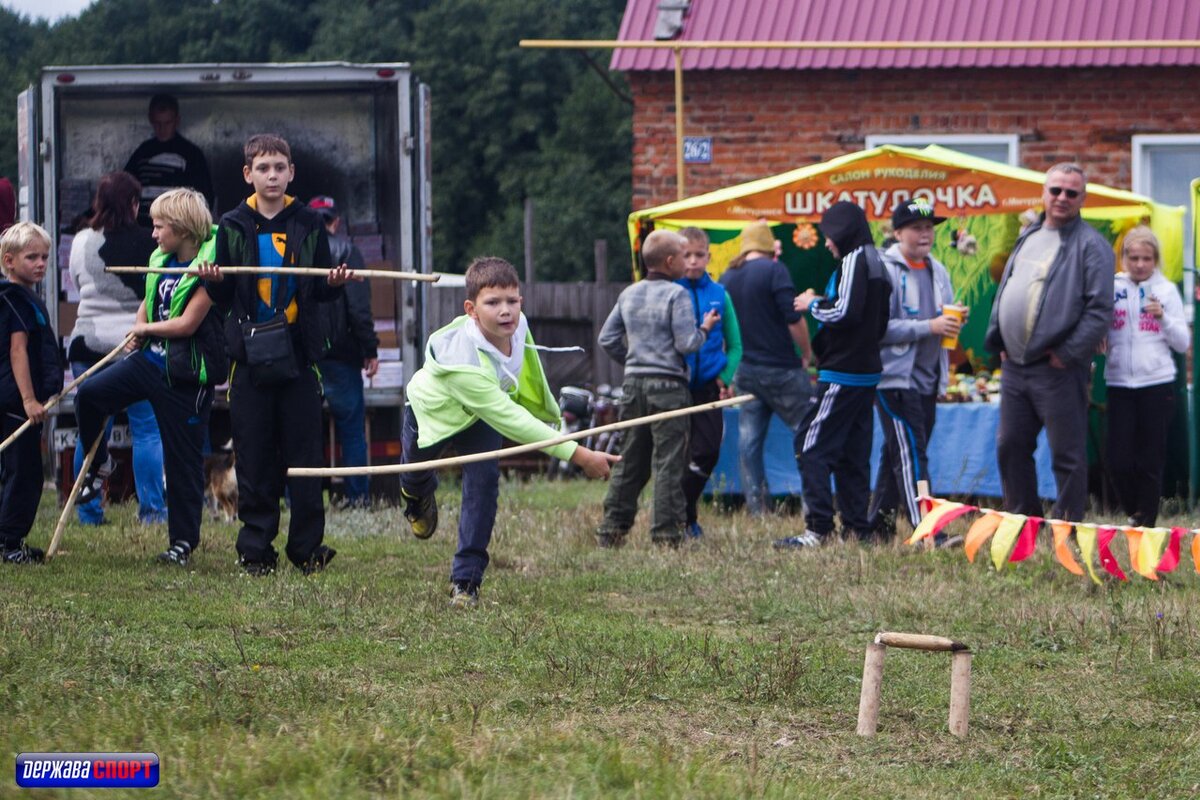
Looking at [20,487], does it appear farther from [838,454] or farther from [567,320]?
[567,320]

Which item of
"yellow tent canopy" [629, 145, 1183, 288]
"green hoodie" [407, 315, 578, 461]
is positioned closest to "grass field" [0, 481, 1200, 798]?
"green hoodie" [407, 315, 578, 461]

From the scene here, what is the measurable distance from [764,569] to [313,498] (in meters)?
2.26

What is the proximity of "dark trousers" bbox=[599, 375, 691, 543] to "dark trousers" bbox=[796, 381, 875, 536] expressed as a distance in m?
0.71

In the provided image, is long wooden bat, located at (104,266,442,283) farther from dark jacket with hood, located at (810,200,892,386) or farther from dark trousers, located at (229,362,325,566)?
dark jacket with hood, located at (810,200,892,386)

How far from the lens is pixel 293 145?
12.6 m

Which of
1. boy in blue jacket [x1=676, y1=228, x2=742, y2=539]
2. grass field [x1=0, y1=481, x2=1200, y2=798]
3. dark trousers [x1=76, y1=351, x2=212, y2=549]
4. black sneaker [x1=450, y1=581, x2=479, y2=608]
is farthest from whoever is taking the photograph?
boy in blue jacket [x1=676, y1=228, x2=742, y2=539]

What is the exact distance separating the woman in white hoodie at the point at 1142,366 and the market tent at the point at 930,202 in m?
0.89

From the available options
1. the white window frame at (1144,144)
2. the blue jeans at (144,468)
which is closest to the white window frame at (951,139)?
the white window frame at (1144,144)

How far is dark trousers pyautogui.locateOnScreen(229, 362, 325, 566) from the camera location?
8195mm

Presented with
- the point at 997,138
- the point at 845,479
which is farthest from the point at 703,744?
the point at 997,138

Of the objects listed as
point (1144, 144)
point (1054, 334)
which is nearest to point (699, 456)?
point (1054, 334)

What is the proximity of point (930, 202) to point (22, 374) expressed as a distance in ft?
21.3

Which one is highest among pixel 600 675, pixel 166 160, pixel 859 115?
pixel 859 115

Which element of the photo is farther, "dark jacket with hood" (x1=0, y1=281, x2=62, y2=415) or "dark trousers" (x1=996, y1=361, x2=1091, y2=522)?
"dark trousers" (x1=996, y1=361, x2=1091, y2=522)
